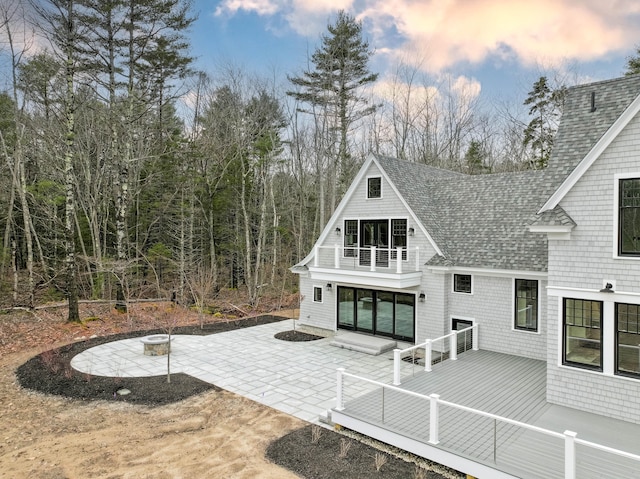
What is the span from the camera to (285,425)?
8.70 meters

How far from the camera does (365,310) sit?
15820 mm

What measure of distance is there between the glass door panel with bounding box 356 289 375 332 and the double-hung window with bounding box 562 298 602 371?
7.48 metres

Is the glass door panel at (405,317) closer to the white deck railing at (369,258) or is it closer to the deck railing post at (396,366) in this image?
the white deck railing at (369,258)

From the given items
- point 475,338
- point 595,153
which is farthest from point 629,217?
point 475,338

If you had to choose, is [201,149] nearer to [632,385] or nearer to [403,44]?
[403,44]

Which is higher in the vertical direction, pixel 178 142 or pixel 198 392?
pixel 178 142

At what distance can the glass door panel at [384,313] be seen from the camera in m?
15.1

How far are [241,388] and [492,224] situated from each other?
1009 centimetres

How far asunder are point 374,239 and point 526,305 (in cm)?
588

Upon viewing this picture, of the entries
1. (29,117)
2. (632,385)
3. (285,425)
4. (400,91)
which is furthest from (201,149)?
(632,385)

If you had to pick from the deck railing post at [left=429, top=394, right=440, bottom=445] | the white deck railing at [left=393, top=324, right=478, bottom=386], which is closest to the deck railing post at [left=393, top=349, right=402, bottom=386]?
the white deck railing at [left=393, top=324, right=478, bottom=386]

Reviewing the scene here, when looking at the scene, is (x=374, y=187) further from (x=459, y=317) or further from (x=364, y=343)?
(x=364, y=343)

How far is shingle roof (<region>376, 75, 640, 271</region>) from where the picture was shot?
9680mm

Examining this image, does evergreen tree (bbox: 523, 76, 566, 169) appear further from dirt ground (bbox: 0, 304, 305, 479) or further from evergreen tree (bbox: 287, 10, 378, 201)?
dirt ground (bbox: 0, 304, 305, 479)
